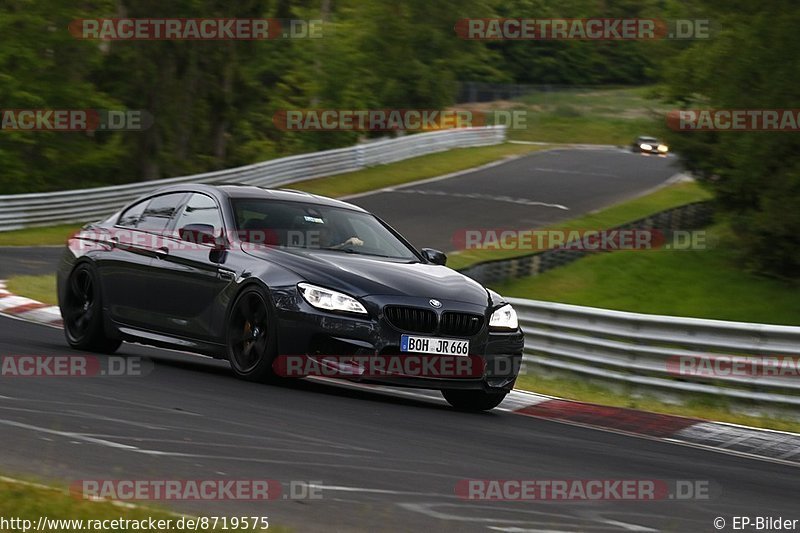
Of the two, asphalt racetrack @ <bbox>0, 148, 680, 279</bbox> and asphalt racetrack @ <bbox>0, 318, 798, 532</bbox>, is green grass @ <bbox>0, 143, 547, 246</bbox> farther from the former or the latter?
asphalt racetrack @ <bbox>0, 318, 798, 532</bbox>

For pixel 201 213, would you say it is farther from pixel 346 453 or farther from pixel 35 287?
pixel 35 287

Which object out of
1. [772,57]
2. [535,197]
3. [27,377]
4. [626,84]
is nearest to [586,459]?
[27,377]

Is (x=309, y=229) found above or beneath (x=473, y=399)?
above

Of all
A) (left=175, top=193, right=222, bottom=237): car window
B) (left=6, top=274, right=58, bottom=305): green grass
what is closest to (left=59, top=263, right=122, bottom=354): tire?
(left=175, top=193, right=222, bottom=237): car window

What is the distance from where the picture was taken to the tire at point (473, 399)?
33.1 ft

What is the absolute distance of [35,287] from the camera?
18531mm

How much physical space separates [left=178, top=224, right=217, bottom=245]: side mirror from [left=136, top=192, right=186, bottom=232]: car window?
38 cm

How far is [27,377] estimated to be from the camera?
9438 millimetres

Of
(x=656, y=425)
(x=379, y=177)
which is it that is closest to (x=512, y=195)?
(x=379, y=177)

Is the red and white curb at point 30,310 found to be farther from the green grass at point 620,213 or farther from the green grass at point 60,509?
the green grass at point 620,213

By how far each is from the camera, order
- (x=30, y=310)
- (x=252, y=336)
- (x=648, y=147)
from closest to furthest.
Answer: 1. (x=252, y=336)
2. (x=30, y=310)
3. (x=648, y=147)

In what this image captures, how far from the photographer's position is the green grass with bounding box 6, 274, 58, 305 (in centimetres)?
1736

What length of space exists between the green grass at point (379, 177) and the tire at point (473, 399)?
1958 centimetres

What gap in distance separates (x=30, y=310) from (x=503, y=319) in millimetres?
7249
